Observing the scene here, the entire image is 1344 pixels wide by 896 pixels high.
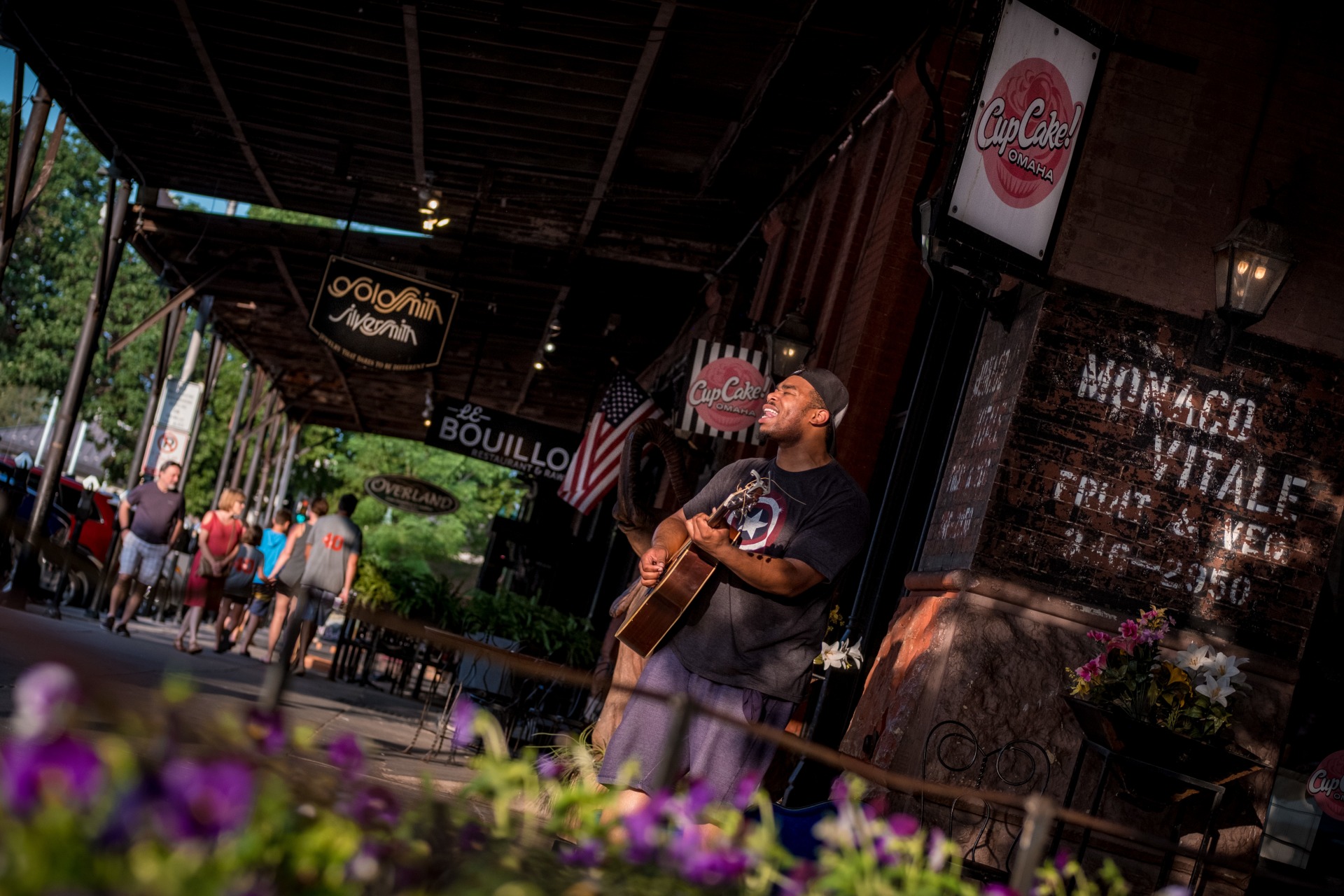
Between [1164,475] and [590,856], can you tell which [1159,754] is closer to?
[1164,475]

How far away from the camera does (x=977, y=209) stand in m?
5.59

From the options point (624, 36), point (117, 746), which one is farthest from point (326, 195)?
point (117, 746)

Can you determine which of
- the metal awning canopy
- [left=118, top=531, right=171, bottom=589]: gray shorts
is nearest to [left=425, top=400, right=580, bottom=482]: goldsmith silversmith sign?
the metal awning canopy

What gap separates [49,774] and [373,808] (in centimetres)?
54

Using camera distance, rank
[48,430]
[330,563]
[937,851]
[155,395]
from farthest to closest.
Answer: [48,430] < [155,395] < [330,563] < [937,851]

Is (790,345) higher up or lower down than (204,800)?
higher up

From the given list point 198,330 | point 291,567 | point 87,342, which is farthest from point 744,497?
point 198,330

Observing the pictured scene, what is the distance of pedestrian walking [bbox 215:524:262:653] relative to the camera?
12.9 m

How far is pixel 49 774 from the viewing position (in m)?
1.26

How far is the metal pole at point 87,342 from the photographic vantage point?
506 inches

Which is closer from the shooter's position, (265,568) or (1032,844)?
(1032,844)

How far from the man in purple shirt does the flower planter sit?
31.5 ft

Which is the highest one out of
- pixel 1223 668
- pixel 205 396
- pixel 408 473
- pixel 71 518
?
pixel 1223 668

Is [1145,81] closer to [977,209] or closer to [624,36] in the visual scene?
[977,209]
